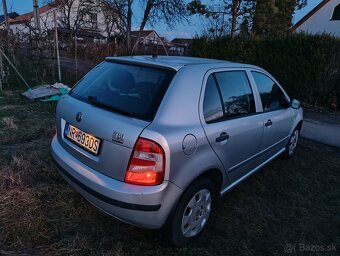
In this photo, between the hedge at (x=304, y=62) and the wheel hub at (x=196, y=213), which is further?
the hedge at (x=304, y=62)

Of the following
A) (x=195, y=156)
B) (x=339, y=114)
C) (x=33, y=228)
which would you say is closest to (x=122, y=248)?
(x=33, y=228)

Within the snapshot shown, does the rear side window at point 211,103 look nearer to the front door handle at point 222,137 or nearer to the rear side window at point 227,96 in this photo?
the rear side window at point 227,96

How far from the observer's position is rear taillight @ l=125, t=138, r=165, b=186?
2283 mm

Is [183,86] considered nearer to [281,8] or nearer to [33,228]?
[33,228]

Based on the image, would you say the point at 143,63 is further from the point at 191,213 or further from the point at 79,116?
the point at 191,213

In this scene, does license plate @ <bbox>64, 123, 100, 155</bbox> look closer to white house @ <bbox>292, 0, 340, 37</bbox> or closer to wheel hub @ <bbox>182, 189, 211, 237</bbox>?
wheel hub @ <bbox>182, 189, 211, 237</bbox>

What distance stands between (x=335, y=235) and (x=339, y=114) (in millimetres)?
7696

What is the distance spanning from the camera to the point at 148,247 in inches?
107

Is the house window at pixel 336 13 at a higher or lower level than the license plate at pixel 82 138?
higher

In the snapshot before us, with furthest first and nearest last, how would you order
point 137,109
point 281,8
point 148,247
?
1. point 281,8
2. point 148,247
3. point 137,109

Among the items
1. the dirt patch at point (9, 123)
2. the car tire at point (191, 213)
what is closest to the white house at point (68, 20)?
the dirt patch at point (9, 123)

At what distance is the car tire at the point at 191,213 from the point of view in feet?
8.37

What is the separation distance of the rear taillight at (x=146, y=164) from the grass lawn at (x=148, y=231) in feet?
2.29

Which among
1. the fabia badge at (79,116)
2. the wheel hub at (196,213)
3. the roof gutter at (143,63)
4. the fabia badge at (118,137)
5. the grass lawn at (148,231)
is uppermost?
the roof gutter at (143,63)
